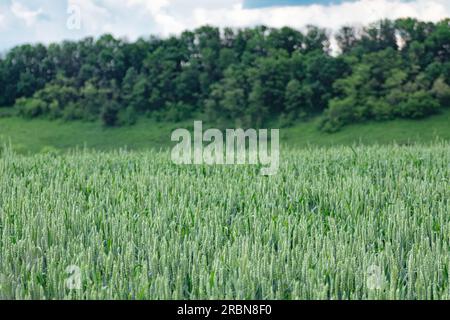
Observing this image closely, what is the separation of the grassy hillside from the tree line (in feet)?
4.13

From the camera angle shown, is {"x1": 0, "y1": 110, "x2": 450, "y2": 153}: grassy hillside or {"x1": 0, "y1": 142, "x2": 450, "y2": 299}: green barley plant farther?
{"x1": 0, "y1": 110, "x2": 450, "y2": 153}: grassy hillside

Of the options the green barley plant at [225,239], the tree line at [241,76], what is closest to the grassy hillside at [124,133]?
the tree line at [241,76]

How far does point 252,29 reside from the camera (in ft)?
309

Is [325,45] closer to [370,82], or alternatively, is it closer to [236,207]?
[370,82]

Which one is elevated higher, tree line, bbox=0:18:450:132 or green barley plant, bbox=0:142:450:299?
tree line, bbox=0:18:450:132

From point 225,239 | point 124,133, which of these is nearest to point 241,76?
point 124,133

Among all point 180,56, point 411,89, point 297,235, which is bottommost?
point 297,235

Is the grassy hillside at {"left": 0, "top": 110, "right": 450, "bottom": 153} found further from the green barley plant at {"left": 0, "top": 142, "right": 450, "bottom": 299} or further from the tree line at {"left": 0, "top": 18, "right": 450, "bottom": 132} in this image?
the green barley plant at {"left": 0, "top": 142, "right": 450, "bottom": 299}

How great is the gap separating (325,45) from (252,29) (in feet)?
39.8

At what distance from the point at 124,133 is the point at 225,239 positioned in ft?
263

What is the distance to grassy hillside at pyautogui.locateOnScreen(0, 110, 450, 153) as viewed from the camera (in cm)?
7631

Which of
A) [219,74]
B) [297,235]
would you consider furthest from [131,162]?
[219,74]

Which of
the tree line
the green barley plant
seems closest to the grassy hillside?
the tree line

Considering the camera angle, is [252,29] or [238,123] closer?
[238,123]
